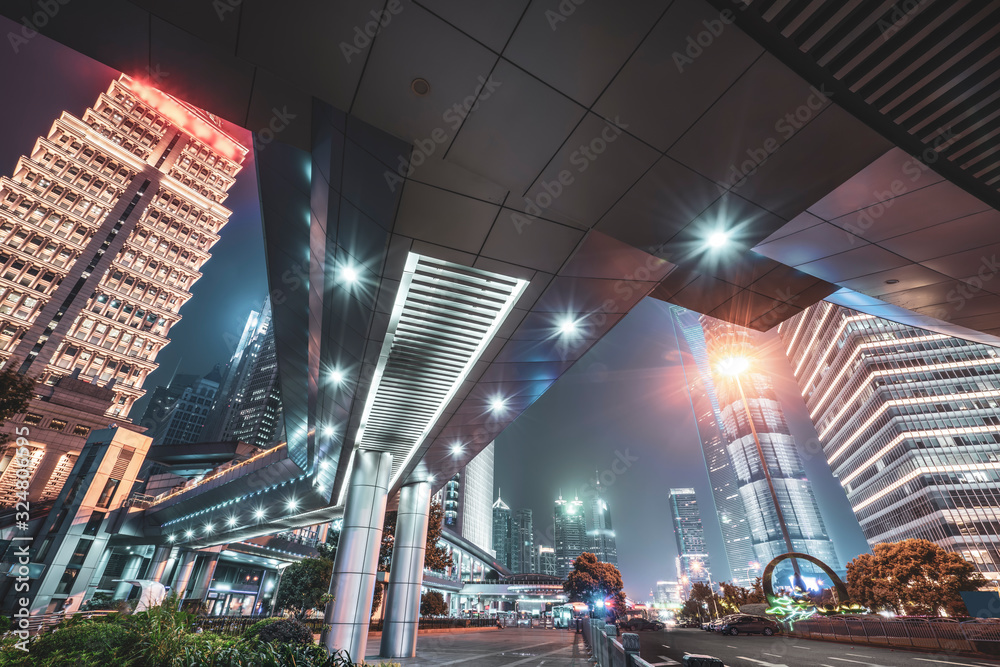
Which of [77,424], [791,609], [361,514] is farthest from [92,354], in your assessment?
[791,609]

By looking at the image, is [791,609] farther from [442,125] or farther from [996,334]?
[442,125]

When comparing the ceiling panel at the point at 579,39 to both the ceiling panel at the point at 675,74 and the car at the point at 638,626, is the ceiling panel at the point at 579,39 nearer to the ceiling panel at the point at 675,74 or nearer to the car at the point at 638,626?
the ceiling panel at the point at 675,74

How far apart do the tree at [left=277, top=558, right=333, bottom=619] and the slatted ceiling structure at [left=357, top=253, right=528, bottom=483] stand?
22.4 m

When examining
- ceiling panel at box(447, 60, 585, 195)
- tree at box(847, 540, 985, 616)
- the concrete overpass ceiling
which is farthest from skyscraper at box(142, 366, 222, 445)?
ceiling panel at box(447, 60, 585, 195)

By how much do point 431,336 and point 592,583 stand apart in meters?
53.9

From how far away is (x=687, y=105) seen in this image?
4.13 m

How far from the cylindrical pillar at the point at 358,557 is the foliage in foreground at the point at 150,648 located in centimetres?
668

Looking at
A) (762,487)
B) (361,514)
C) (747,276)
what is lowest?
(361,514)

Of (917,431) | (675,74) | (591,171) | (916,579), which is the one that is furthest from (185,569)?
(917,431)

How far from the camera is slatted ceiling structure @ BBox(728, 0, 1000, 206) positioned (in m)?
3.64

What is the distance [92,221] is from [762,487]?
248m

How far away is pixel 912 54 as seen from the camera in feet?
13.1

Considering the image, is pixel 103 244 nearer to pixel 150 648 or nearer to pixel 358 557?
pixel 358 557

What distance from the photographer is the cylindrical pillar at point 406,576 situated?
1530 centimetres
